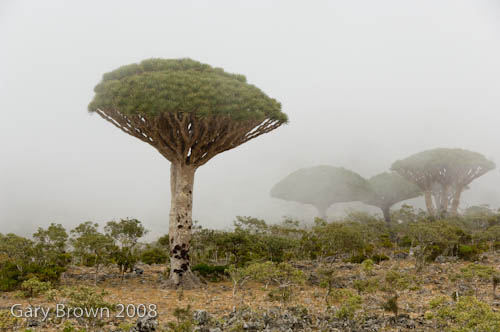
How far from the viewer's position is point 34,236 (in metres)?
15.5

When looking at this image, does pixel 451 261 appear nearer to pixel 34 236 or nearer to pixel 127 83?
pixel 127 83

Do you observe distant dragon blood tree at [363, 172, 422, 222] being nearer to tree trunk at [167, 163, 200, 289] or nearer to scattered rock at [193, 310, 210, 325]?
tree trunk at [167, 163, 200, 289]

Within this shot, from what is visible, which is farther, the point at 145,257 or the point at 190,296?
the point at 145,257

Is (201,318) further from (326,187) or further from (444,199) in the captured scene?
(326,187)

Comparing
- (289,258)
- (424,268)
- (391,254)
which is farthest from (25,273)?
(391,254)

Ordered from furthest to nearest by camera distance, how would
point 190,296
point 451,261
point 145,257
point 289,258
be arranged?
point 289,258
point 145,257
point 451,261
point 190,296

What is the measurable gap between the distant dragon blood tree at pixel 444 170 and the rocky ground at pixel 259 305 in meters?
23.5

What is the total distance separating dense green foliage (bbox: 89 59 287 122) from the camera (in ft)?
40.6

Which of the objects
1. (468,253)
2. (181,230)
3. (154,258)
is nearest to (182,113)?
(181,230)

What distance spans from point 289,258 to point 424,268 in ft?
26.8

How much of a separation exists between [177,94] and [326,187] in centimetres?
3986

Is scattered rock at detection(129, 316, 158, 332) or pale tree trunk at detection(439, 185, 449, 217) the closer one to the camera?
scattered rock at detection(129, 316, 158, 332)

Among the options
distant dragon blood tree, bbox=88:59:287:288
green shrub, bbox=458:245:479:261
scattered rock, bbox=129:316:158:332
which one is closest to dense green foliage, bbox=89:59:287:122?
distant dragon blood tree, bbox=88:59:287:288

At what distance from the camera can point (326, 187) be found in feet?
161
